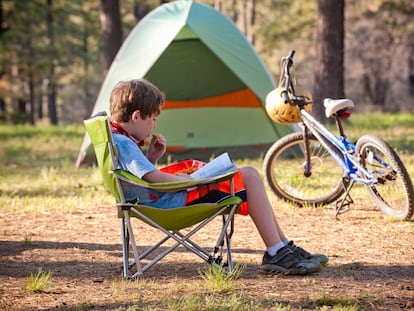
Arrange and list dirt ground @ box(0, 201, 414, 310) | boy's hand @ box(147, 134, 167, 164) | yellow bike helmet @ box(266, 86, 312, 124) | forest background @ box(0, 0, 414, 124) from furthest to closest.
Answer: forest background @ box(0, 0, 414, 124)
yellow bike helmet @ box(266, 86, 312, 124)
boy's hand @ box(147, 134, 167, 164)
dirt ground @ box(0, 201, 414, 310)

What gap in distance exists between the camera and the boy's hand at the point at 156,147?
4102 mm

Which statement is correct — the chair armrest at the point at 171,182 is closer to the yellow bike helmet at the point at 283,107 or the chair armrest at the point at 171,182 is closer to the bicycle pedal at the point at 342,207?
the bicycle pedal at the point at 342,207

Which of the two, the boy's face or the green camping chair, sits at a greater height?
the boy's face

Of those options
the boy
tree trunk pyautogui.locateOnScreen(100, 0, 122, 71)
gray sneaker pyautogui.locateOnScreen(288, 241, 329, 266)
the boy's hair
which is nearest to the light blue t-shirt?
the boy

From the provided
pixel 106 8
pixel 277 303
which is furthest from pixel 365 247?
pixel 106 8

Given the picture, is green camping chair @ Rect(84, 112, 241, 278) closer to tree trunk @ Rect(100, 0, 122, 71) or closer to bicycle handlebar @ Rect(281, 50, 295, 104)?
bicycle handlebar @ Rect(281, 50, 295, 104)

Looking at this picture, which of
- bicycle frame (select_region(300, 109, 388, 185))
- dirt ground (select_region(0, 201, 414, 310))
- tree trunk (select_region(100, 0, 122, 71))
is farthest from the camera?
tree trunk (select_region(100, 0, 122, 71))

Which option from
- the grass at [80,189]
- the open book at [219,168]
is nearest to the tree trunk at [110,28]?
the grass at [80,189]

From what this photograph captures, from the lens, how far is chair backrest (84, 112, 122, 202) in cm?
376

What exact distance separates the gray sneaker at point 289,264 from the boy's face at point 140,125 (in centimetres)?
91

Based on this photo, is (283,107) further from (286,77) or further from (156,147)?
(156,147)

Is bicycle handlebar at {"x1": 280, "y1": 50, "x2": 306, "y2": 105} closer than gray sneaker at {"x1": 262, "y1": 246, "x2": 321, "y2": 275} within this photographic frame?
No

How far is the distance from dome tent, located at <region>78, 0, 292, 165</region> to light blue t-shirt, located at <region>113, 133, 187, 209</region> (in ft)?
16.4

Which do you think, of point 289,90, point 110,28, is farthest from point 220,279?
point 110,28
